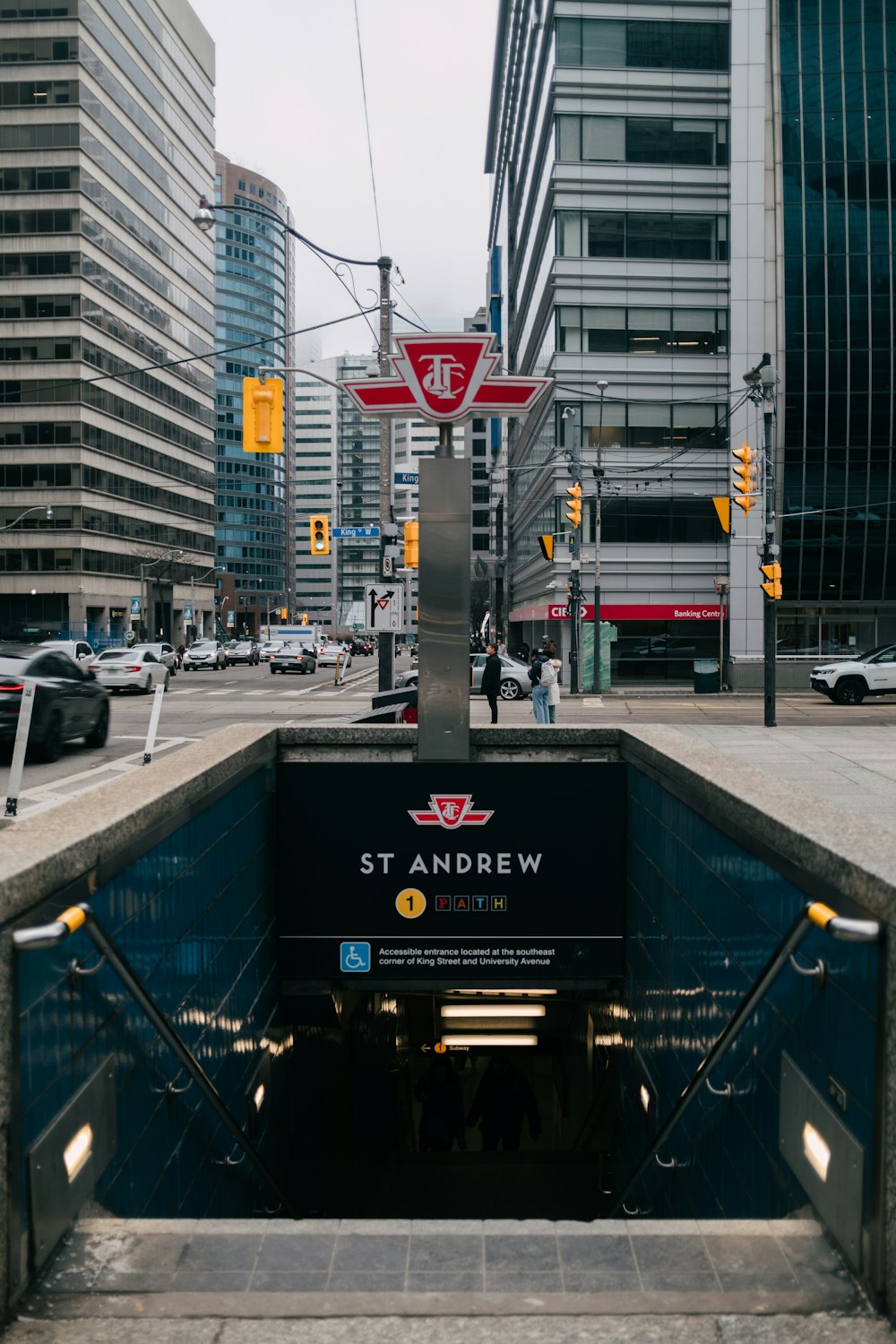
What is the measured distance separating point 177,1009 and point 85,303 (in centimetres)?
7596

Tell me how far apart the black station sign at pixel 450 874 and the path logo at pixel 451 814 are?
0.01 meters

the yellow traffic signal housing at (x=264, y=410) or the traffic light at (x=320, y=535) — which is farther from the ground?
the yellow traffic signal housing at (x=264, y=410)

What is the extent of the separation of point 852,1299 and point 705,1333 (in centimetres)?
55

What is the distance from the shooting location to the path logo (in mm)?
9391

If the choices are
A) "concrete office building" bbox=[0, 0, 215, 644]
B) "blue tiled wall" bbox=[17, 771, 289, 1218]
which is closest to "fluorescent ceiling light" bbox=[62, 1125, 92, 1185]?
"blue tiled wall" bbox=[17, 771, 289, 1218]

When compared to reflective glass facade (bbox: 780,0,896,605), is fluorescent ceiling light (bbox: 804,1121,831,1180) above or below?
below

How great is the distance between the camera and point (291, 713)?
2700cm

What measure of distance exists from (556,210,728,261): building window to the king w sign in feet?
128

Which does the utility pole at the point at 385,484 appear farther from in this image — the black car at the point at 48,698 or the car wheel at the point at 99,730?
the black car at the point at 48,698

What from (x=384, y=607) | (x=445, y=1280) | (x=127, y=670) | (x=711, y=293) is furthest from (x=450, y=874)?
(x=711, y=293)

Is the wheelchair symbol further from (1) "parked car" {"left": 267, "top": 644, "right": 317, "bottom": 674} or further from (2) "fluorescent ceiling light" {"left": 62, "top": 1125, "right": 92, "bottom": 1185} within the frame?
(1) "parked car" {"left": 267, "top": 644, "right": 317, "bottom": 674}

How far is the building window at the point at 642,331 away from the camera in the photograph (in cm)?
4522

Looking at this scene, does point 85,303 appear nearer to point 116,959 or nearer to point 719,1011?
point 719,1011

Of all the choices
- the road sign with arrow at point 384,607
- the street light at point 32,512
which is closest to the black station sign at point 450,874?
the road sign with arrow at point 384,607
